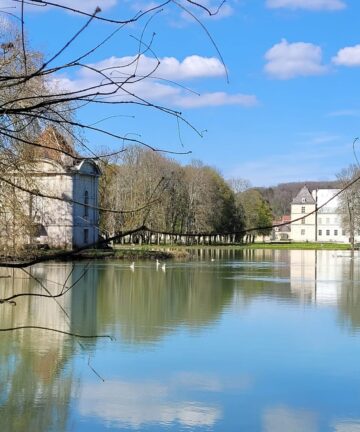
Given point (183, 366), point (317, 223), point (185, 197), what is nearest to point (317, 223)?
point (317, 223)

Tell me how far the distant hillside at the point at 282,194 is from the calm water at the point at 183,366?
233 feet

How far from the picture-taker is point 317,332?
410 inches

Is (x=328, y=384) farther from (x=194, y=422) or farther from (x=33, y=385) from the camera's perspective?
(x=33, y=385)

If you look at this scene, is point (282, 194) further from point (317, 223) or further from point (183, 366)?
point (183, 366)

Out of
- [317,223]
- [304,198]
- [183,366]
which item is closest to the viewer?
[183,366]

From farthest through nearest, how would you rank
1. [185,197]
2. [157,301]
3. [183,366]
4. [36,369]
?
[185,197]
[157,301]
[183,366]
[36,369]

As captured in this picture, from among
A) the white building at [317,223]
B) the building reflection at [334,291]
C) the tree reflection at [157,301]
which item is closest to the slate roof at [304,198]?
the white building at [317,223]

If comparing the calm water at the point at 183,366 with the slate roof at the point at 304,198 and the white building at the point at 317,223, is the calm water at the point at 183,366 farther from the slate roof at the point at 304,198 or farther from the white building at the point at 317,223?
the slate roof at the point at 304,198

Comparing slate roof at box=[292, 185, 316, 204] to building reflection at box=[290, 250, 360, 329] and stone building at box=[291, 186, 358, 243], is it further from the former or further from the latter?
building reflection at box=[290, 250, 360, 329]

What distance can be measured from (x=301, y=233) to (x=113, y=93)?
7679cm

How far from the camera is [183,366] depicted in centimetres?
763

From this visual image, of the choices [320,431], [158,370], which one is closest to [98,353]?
[158,370]

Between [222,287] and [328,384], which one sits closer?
[328,384]

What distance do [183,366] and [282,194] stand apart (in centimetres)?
8449
